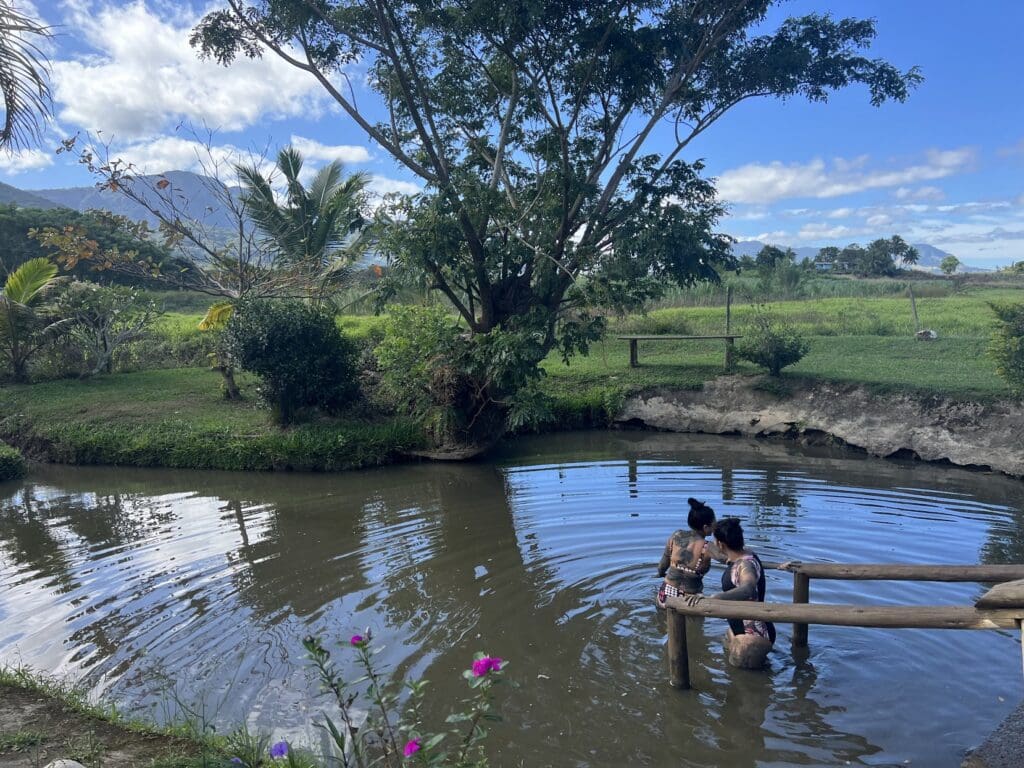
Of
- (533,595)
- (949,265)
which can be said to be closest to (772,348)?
(533,595)

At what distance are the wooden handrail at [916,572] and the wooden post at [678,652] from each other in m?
1.08

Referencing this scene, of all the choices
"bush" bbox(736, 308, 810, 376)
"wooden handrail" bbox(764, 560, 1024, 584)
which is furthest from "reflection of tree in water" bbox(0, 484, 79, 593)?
"bush" bbox(736, 308, 810, 376)

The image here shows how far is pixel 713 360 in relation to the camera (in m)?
19.2

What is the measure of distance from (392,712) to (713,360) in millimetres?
15377

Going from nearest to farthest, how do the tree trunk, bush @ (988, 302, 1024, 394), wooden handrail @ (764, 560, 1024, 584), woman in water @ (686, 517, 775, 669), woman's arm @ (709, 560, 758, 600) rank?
wooden handrail @ (764, 560, 1024, 584)
woman's arm @ (709, 560, 758, 600)
woman in water @ (686, 517, 775, 669)
bush @ (988, 302, 1024, 394)
the tree trunk

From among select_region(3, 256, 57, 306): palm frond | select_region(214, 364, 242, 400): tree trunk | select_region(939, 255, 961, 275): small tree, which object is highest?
select_region(939, 255, 961, 275): small tree

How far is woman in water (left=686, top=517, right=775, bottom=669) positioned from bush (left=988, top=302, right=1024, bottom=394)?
9448 mm

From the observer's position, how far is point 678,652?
18.2 feet

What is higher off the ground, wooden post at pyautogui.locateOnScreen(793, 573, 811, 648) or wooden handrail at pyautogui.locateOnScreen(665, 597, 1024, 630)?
wooden handrail at pyautogui.locateOnScreen(665, 597, 1024, 630)

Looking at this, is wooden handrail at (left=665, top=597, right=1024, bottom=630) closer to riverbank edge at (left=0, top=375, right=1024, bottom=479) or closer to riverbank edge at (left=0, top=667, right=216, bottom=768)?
riverbank edge at (left=0, top=667, right=216, bottom=768)

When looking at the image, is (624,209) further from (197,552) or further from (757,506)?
(197,552)

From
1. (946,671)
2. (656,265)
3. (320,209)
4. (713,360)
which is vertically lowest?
(946,671)

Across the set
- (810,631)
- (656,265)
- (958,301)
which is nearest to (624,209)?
(656,265)

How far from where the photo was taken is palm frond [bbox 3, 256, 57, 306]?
18641mm
